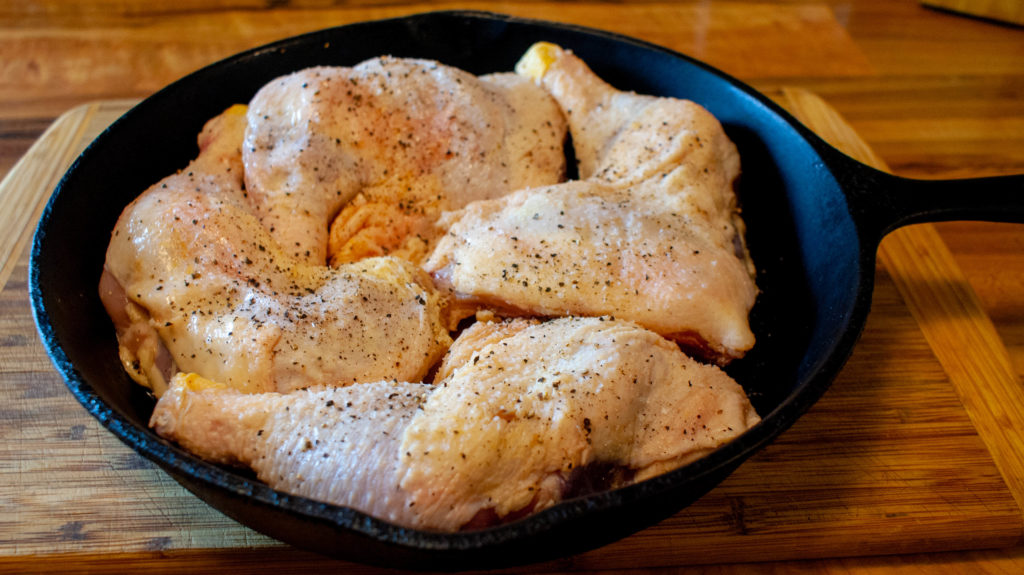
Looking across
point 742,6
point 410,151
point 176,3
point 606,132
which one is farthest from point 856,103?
point 176,3

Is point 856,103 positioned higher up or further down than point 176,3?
further down

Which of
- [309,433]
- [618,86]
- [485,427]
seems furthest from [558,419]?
[618,86]

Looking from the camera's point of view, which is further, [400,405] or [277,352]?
[277,352]

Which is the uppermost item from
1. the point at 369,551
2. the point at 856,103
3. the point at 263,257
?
the point at 263,257

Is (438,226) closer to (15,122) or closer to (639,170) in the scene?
(639,170)

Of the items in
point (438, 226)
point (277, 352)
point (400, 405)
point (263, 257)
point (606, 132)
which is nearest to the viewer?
point (400, 405)

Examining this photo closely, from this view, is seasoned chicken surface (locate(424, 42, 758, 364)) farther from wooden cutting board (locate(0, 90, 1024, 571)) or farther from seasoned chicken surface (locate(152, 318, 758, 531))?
wooden cutting board (locate(0, 90, 1024, 571))

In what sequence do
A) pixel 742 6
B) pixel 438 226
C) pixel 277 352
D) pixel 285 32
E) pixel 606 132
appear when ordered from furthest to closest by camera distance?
pixel 742 6 < pixel 285 32 < pixel 606 132 < pixel 438 226 < pixel 277 352
